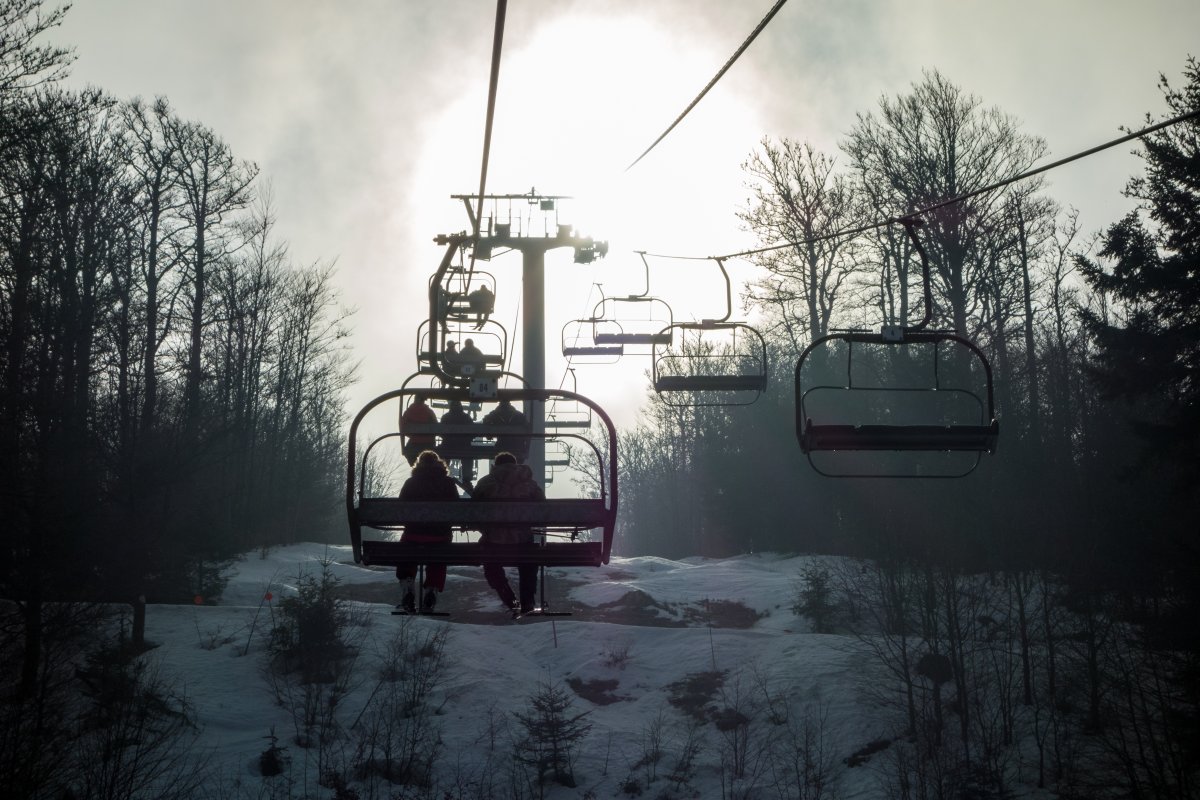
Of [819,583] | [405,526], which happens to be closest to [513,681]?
[819,583]

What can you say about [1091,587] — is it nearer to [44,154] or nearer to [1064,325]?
[1064,325]

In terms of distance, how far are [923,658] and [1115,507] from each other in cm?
630

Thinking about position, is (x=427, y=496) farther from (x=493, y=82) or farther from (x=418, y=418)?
(x=493, y=82)

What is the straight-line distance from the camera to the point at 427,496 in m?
9.31

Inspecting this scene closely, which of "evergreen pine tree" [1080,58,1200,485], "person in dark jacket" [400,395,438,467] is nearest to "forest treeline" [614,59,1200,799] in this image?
"evergreen pine tree" [1080,58,1200,485]

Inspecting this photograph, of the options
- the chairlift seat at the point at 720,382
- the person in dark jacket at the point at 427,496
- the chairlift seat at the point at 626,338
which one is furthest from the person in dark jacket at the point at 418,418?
the chairlift seat at the point at 626,338

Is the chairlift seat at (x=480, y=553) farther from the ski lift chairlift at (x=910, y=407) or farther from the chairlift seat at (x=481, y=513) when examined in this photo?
the ski lift chairlift at (x=910, y=407)

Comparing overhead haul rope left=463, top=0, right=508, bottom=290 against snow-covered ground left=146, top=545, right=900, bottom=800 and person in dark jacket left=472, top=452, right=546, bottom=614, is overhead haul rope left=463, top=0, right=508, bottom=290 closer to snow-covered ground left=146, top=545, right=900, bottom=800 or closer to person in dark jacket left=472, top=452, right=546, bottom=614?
person in dark jacket left=472, top=452, right=546, bottom=614

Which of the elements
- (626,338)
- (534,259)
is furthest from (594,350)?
(534,259)

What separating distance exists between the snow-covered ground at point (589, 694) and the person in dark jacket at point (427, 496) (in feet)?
46.4

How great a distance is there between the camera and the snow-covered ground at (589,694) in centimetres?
2373

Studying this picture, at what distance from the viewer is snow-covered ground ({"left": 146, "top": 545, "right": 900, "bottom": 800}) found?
23.7 meters

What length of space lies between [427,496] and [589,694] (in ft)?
62.1

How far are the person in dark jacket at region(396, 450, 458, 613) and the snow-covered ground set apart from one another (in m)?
14.1
